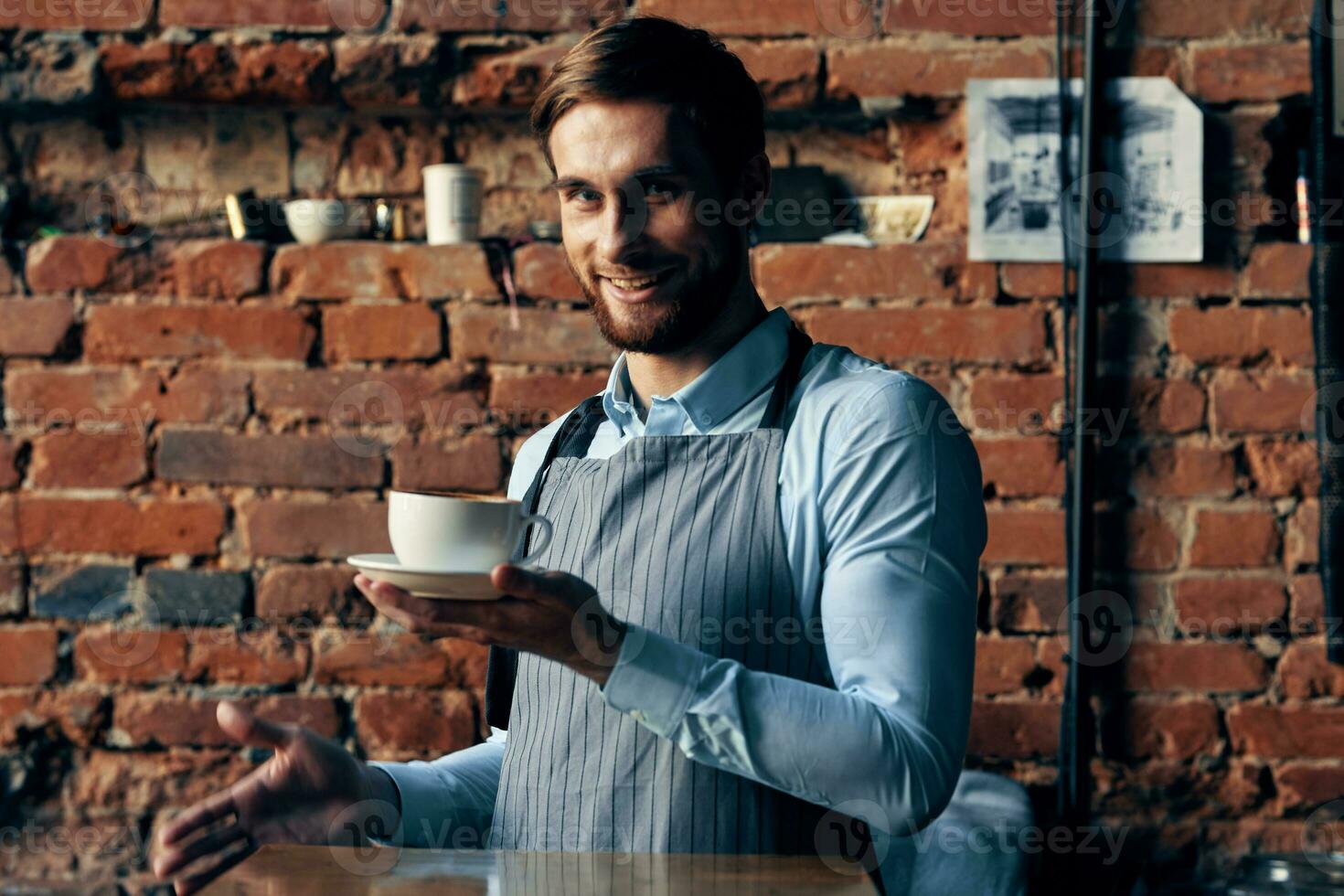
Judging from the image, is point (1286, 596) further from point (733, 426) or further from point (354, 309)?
point (354, 309)

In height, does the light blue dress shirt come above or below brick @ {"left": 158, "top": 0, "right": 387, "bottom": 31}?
below

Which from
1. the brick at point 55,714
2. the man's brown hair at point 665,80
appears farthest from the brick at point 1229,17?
the brick at point 55,714

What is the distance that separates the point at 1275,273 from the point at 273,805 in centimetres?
138

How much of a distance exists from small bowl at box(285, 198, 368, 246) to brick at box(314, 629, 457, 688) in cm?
53

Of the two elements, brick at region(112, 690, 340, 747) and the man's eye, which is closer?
the man's eye

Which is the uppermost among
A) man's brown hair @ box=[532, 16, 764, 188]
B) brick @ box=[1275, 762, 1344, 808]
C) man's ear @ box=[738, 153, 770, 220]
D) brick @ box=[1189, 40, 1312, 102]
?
brick @ box=[1189, 40, 1312, 102]

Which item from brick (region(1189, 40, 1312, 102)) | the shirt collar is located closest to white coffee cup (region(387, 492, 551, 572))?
the shirt collar

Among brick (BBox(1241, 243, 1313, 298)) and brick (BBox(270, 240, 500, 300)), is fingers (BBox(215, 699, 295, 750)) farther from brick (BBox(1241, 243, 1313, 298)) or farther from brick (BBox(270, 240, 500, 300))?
brick (BBox(1241, 243, 1313, 298))

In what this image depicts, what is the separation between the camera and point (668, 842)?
1.00 m

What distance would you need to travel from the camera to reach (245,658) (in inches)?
67.7

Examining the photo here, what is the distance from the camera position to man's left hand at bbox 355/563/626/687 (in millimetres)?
823

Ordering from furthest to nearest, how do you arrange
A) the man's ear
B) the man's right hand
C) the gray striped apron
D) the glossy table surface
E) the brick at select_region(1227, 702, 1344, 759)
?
the brick at select_region(1227, 702, 1344, 759) → the man's ear → the gray striped apron → the man's right hand → the glossy table surface

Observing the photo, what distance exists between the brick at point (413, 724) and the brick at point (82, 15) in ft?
3.11

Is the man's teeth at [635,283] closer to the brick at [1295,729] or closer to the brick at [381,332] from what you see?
the brick at [381,332]
